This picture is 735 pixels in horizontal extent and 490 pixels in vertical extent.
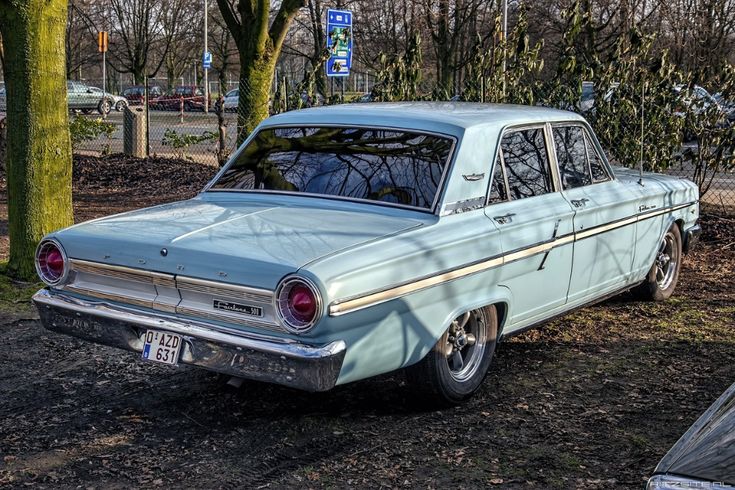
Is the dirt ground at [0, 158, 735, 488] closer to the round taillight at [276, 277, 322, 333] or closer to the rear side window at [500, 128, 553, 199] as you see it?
the round taillight at [276, 277, 322, 333]

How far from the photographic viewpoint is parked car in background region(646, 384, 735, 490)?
2.62m

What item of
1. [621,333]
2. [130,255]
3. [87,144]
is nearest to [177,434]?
[130,255]

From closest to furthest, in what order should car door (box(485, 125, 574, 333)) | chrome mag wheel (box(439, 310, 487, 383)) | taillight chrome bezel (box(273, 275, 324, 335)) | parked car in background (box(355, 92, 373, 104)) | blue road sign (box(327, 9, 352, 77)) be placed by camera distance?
taillight chrome bezel (box(273, 275, 324, 335)) → chrome mag wheel (box(439, 310, 487, 383)) → car door (box(485, 125, 574, 333)) → parked car in background (box(355, 92, 373, 104)) → blue road sign (box(327, 9, 352, 77))

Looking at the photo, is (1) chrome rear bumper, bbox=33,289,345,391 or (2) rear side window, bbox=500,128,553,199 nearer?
(1) chrome rear bumper, bbox=33,289,345,391

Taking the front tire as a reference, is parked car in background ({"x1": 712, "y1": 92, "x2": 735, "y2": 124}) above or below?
above

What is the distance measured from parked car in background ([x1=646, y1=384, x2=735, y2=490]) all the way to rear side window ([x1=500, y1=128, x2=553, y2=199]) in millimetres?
2836

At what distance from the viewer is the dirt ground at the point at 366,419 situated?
4.42 meters

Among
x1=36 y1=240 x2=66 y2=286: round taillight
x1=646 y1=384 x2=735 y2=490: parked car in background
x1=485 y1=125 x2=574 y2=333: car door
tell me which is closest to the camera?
x1=646 y1=384 x2=735 y2=490: parked car in background

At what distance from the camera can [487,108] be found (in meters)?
6.22

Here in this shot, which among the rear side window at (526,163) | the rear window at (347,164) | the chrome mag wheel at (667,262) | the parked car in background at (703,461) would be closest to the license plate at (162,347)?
the rear window at (347,164)

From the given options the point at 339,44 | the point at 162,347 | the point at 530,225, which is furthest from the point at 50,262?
the point at 339,44

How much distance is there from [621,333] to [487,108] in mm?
1903

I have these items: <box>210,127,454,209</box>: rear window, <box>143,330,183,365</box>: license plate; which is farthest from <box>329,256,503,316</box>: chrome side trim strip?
<box>143,330,183,365</box>: license plate

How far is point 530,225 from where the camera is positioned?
5.57 metres
